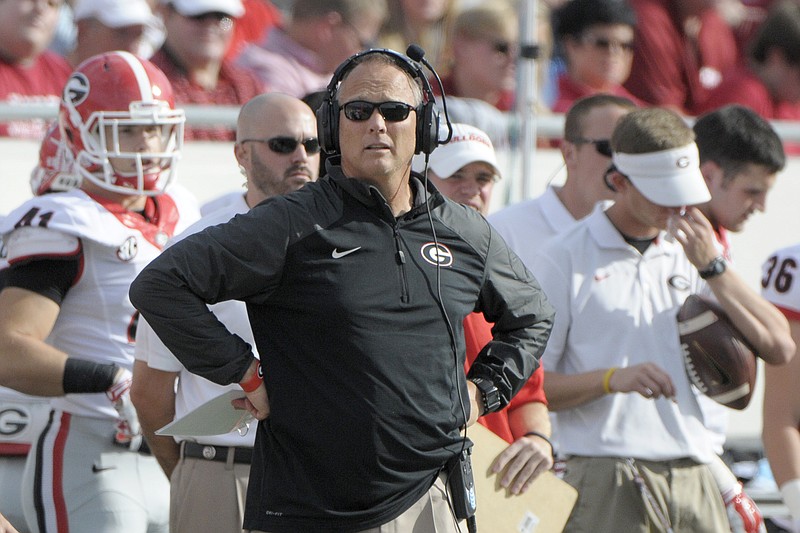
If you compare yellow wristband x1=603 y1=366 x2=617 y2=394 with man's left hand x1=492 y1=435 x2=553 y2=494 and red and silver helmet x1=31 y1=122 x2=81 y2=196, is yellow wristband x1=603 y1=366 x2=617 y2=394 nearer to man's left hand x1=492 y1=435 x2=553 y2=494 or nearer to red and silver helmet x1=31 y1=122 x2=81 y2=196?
man's left hand x1=492 y1=435 x2=553 y2=494

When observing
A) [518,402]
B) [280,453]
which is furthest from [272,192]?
[280,453]

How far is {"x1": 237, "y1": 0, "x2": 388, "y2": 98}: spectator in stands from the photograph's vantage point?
7.37 meters

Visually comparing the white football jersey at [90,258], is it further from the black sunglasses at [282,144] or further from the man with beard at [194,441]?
the black sunglasses at [282,144]

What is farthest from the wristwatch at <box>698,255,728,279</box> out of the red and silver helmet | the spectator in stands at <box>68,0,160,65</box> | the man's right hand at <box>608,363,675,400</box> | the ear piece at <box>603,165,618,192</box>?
the spectator in stands at <box>68,0,160,65</box>

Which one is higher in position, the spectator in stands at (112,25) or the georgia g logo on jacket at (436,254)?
the spectator in stands at (112,25)

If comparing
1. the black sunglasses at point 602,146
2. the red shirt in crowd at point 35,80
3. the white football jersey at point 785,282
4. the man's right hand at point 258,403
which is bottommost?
the white football jersey at point 785,282

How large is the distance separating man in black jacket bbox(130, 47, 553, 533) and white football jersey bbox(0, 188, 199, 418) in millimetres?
1259

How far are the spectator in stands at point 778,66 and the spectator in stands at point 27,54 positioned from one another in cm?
408

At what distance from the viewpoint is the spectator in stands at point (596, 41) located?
23.6 ft

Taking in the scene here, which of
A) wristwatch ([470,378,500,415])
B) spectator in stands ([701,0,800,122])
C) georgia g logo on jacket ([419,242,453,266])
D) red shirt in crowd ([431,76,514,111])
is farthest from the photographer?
spectator in stands ([701,0,800,122])

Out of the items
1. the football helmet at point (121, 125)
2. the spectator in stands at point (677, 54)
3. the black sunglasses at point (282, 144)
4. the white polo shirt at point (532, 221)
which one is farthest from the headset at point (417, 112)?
the spectator in stands at point (677, 54)

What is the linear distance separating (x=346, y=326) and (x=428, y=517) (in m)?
0.49

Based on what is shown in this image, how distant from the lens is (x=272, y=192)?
4145 millimetres

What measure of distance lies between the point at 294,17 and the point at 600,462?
3.95 metres
